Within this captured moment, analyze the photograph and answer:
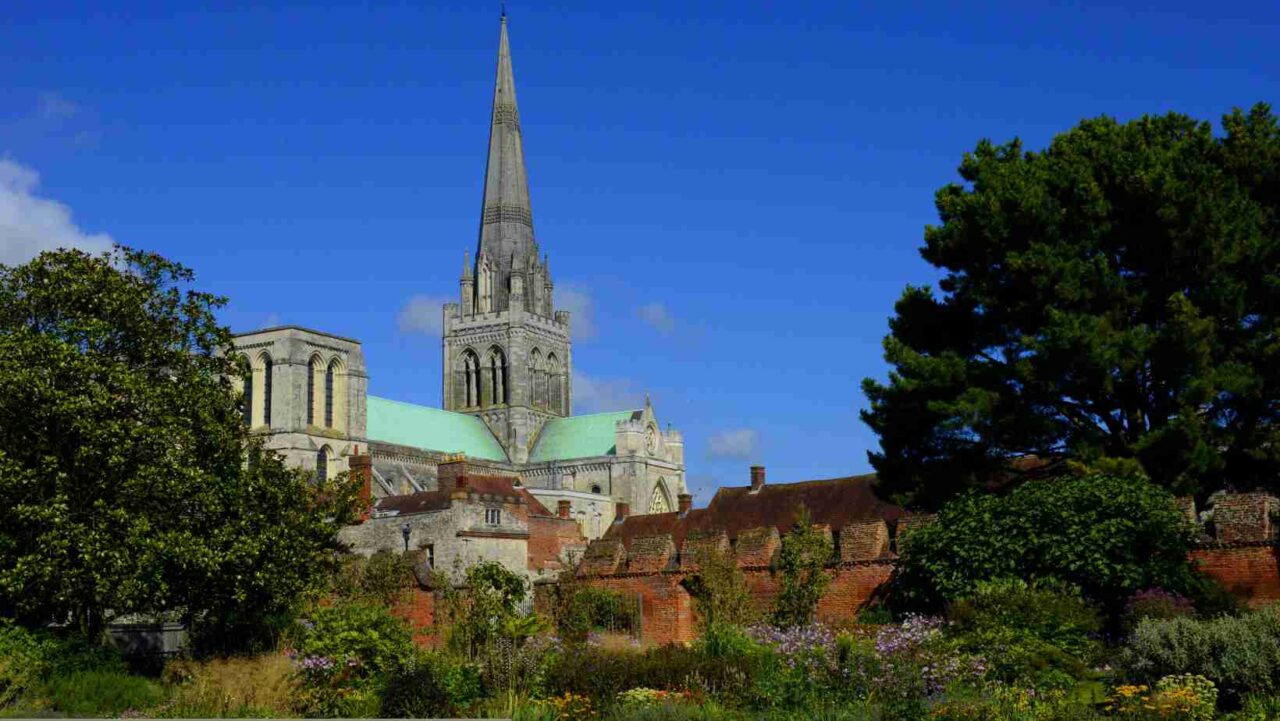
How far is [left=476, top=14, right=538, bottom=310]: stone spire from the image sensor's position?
4651 inches

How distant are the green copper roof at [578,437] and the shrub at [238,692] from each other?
8573 cm

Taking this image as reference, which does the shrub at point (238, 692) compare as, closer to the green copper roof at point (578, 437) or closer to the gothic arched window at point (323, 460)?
the gothic arched window at point (323, 460)

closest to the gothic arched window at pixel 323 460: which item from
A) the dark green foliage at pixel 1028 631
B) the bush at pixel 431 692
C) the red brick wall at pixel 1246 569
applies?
the dark green foliage at pixel 1028 631

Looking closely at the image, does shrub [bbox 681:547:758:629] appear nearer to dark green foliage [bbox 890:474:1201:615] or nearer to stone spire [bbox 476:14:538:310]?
dark green foliage [bbox 890:474:1201:615]

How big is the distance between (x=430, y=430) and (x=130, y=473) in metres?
79.7

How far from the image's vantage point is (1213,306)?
Result: 27.8 metres

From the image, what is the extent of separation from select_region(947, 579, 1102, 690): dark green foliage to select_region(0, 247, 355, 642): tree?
13.9 meters

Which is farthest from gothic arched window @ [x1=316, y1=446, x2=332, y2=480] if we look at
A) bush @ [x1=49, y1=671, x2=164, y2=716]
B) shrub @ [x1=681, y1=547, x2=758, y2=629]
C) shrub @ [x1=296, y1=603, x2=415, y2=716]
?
shrub @ [x1=296, y1=603, x2=415, y2=716]

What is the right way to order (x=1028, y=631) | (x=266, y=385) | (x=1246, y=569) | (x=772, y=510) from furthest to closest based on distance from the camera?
(x=266, y=385) → (x=772, y=510) → (x=1246, y=569) → (x=1028, y=631)

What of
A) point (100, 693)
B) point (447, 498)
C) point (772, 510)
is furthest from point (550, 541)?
point (100, 693)

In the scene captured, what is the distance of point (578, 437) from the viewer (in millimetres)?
112000

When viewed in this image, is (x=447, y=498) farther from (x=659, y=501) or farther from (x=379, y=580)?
(x=659, y=501)

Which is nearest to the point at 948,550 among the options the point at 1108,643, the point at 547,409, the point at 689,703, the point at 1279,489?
the point at 1108,643

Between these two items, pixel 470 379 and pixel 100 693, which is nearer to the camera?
pixel 100 693
